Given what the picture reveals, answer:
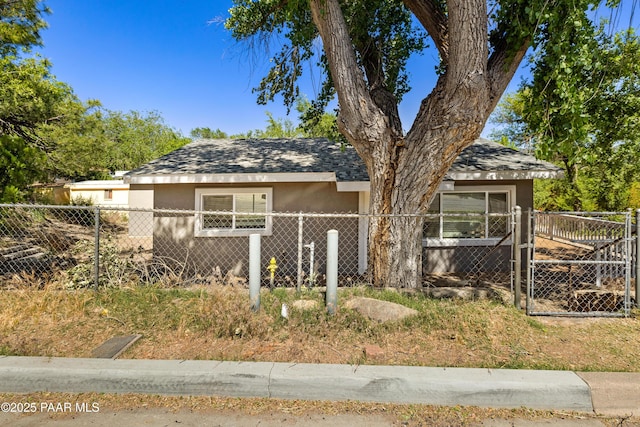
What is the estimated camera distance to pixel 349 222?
8.47 m

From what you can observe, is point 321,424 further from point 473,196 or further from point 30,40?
point 30,40

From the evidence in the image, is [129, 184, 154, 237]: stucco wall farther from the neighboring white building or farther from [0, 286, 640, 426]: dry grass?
[0, 286, 640, 426]: dry grass

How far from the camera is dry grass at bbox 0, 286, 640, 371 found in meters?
3.48

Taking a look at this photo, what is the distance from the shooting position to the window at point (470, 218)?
873 centimetres

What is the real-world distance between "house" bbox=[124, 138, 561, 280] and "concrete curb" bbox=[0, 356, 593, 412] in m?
5.13

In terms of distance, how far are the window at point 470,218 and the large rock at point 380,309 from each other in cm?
468

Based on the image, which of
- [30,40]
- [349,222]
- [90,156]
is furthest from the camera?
[90,156]

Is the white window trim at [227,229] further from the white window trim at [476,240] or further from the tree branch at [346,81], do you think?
the white window trim at [476,240]

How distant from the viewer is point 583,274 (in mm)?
8070

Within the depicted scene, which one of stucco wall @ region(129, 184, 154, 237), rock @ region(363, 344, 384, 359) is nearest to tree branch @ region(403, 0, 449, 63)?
rock @ region(363, 344, 384, 359)

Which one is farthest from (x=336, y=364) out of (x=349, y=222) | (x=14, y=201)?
(x=14, y=201)

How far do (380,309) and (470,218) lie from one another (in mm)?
5554

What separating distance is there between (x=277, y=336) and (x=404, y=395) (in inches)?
60.1

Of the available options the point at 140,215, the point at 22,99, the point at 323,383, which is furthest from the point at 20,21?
the point at 323,383
